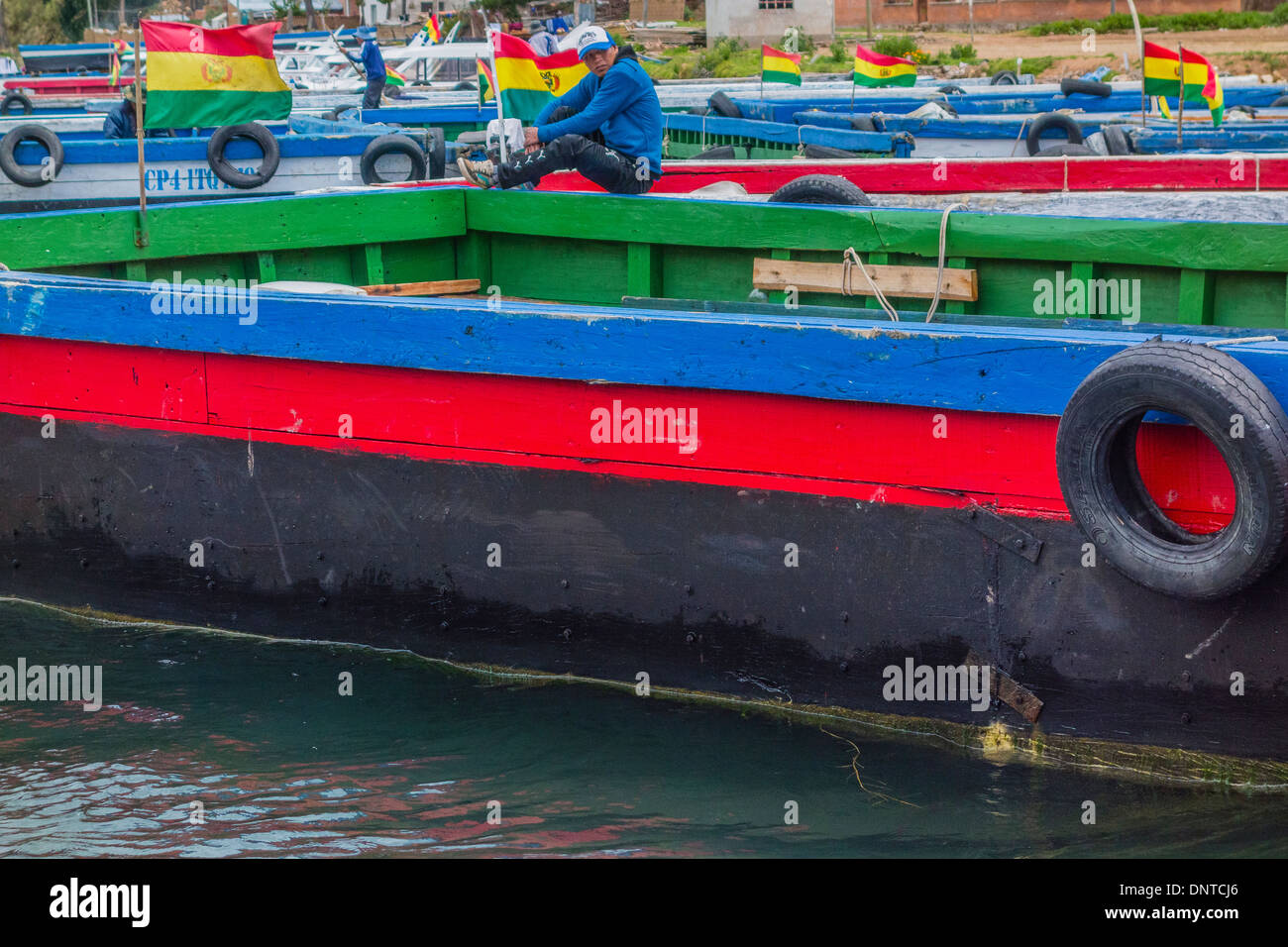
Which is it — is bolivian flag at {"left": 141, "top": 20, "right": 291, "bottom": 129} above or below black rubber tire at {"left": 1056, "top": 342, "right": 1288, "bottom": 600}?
above

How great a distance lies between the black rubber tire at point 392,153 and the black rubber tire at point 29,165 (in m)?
2.90

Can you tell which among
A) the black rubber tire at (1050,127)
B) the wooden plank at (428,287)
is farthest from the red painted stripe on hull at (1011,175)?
the black rubber tire at (1050,127)

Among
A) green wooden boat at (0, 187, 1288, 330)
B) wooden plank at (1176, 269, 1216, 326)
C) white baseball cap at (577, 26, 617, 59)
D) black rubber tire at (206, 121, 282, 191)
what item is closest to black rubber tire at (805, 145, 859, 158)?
black rubber tire at (206, 121, 282, 191)

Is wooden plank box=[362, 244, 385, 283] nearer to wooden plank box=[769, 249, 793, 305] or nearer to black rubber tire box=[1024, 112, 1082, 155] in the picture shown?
wooden plank box=[769, 249, 793, 305]

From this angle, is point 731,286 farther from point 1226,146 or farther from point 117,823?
point 1226,146

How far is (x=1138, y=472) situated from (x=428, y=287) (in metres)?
4.39

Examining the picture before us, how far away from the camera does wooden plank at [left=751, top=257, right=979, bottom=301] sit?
631cm

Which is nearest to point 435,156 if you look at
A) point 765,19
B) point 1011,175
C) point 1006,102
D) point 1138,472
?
point 1011,175

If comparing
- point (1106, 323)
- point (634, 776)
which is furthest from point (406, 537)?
point (1106, 323)

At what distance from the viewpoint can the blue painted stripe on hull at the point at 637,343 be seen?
4.35 m

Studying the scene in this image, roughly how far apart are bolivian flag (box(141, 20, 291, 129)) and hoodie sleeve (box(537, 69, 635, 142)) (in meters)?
1.85

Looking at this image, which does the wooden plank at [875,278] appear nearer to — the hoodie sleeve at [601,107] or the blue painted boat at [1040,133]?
the hoodie sleeve at [601,107]

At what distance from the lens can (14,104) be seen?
22.0 m
